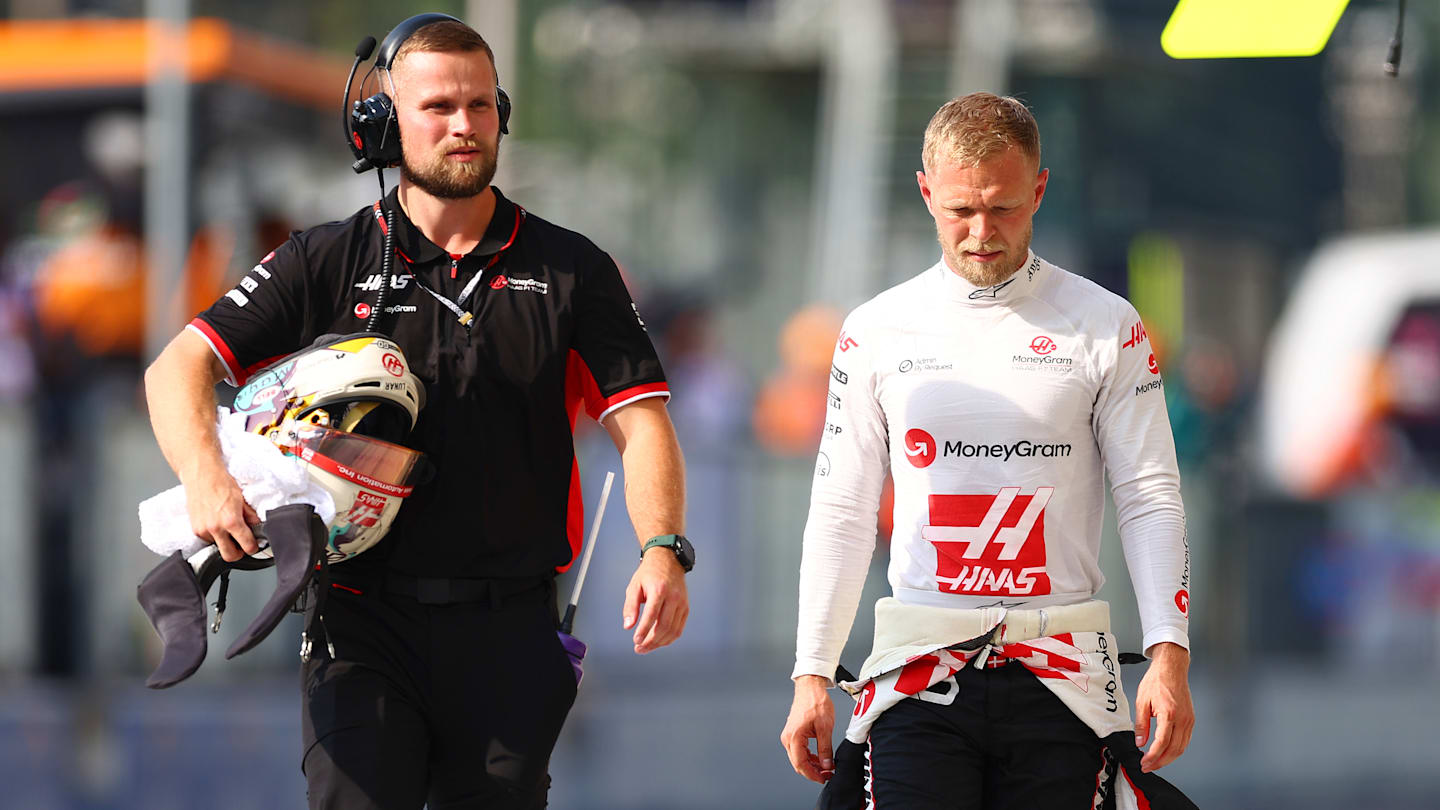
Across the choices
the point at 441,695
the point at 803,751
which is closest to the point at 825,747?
the point at 803,751

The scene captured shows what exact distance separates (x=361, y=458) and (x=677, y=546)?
2.49ft

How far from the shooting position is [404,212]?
4.62 metres

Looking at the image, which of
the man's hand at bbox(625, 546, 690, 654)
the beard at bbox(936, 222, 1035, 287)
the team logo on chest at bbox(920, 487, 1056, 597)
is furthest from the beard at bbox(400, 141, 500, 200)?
the team logo on chest at bbox(920, 487, 1056, 597)

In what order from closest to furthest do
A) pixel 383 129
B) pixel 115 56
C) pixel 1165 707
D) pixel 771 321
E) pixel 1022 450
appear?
pixel 1165 707, pixel 1022 450, pixel 383 129, pixel 115 56, pixel 771 321

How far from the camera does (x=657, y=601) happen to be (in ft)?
14.1

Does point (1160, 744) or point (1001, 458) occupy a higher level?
point (1001, 458)

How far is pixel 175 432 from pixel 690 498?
638cm

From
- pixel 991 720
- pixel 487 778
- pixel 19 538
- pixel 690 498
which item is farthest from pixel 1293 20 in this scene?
pixel 19 538

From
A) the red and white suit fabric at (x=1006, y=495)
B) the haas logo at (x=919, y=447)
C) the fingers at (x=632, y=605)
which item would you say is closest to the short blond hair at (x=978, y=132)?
the red and white suit fabric at (x=1006, y=495)

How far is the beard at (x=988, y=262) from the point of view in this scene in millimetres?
4195

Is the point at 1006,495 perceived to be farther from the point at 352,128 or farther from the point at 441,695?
the point at 352,128

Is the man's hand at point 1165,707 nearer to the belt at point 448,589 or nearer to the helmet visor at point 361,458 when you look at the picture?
Result: the belt at point 448,589

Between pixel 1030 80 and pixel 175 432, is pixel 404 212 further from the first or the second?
pixel 1030 80

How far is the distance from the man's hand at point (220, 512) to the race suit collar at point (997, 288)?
64.2 inches
